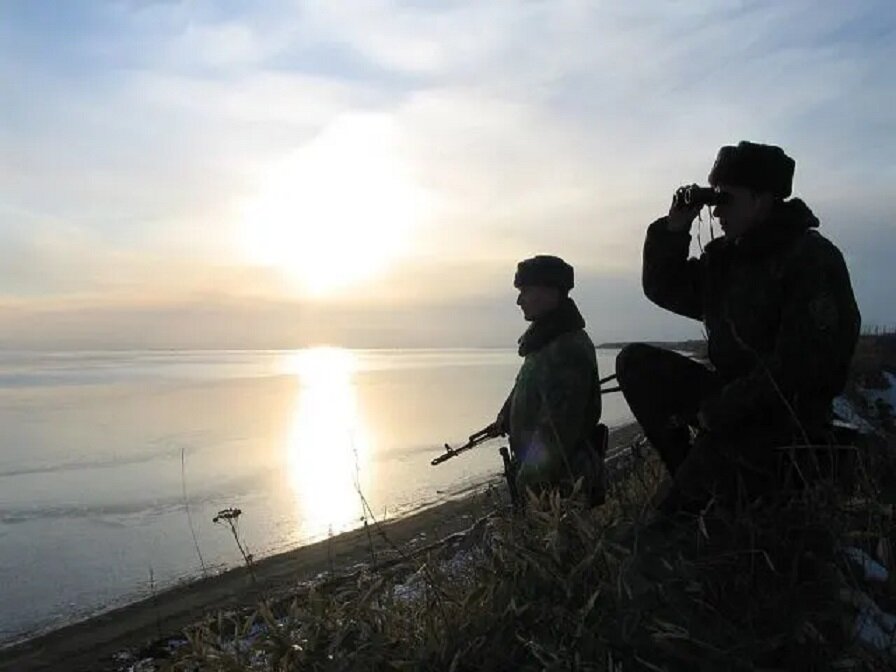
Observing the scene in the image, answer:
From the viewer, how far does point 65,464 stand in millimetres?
16812

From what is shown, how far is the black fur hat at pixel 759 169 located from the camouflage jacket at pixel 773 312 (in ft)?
0.31

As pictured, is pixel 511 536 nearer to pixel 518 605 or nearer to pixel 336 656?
pixel 518 605

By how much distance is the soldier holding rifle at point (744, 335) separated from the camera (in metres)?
3.18

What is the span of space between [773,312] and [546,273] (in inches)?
74.5

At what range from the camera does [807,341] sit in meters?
3.14

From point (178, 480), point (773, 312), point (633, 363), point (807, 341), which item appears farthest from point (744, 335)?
point (178, 480)

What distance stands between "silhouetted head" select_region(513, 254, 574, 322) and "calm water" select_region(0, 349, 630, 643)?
2296 mm

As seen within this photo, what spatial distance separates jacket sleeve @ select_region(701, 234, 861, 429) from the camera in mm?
3143

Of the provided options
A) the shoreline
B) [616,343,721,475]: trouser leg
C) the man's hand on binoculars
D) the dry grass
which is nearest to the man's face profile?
the man's hand on binoculars

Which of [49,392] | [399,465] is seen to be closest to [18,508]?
[399,465]

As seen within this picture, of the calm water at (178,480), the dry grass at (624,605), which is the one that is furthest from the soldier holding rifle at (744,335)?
the calm water at (178,480)

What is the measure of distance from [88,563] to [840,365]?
32.4 feet

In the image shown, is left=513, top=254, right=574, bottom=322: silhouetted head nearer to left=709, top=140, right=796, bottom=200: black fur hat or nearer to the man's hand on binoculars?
the man's hand on binoculars

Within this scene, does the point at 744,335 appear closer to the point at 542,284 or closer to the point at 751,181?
the point at 751,181
